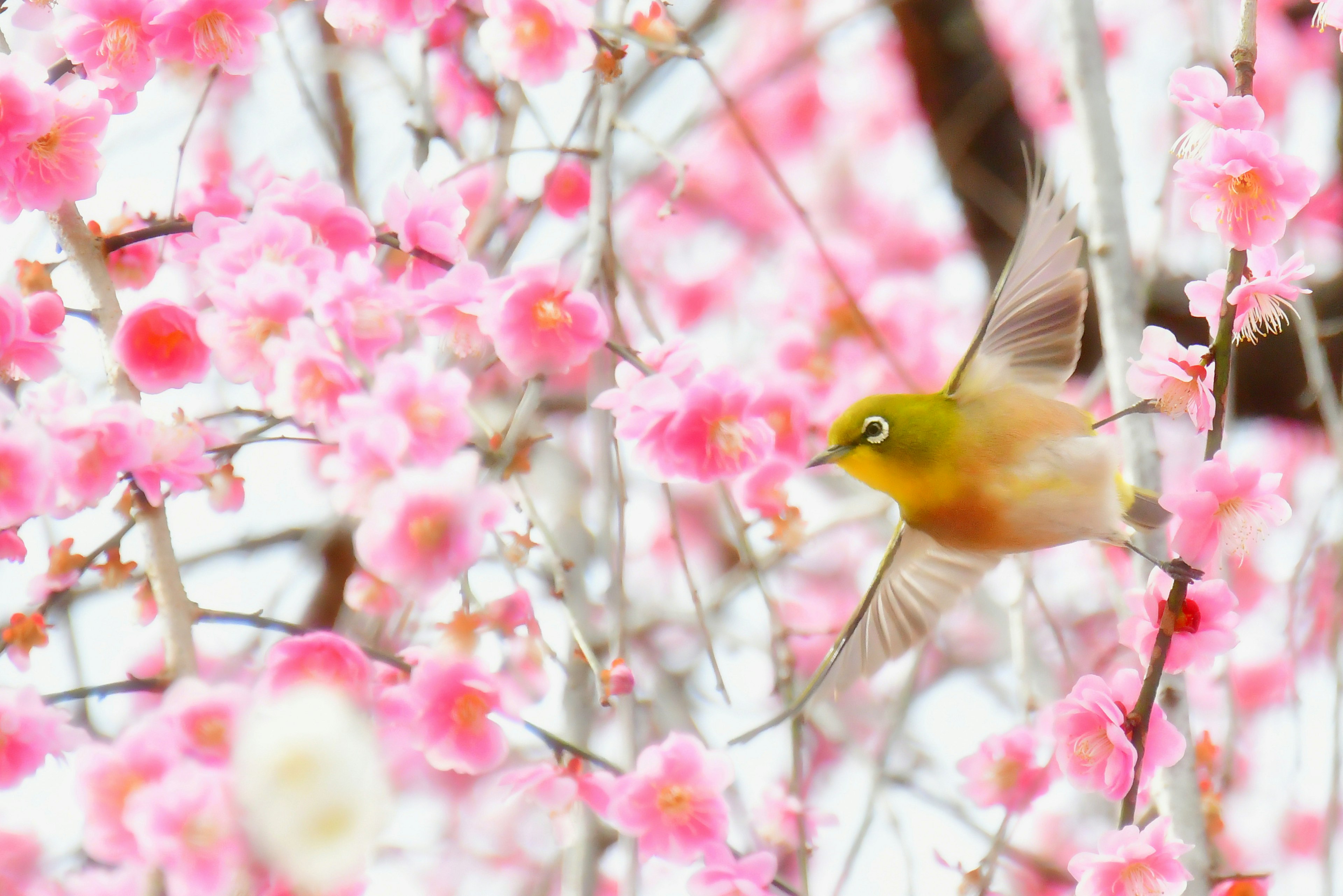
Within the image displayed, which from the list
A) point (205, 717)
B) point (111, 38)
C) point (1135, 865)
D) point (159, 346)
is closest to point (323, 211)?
point (159, 346)

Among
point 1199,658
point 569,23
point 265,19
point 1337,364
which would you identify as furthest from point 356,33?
point 1337,364

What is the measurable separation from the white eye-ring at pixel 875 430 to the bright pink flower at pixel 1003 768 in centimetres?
59

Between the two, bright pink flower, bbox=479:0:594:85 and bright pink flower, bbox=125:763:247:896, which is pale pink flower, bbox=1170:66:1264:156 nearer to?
bright pink flower, bbox=479:0:594:85

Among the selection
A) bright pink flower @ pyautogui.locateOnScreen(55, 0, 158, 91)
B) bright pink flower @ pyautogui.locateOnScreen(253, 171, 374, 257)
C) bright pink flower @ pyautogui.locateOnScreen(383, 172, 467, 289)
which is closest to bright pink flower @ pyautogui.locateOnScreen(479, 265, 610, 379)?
bright pink flower @ pyautogui.locateOnScreen(383, 172, 467, 289)

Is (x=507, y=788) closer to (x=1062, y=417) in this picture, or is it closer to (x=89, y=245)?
(x=89, y=245)

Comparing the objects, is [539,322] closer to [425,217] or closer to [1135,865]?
[425,217]

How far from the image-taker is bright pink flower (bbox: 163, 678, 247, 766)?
3.61 ft

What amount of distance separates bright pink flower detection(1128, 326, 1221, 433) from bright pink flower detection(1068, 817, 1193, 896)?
1.47ft

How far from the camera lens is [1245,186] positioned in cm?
134

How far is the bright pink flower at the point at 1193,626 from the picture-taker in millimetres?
1396

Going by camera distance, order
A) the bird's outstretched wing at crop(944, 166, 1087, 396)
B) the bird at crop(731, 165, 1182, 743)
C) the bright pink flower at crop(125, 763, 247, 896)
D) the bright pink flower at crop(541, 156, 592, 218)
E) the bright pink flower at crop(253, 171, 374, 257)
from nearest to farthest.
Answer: the bright pink flower at crop(125, 763, 247, 896), the bright pink flower at crop(253, 171, 374, 257), the bird's outstretched wing at crop(944, 166, 1087, 396), the bird at crop(731, 165, 1182, 743), the bright pink flower at crop(541, 156, 592, 218)

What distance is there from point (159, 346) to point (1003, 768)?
143 cm

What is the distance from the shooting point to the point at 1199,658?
1397 mm

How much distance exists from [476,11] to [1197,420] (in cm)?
170
